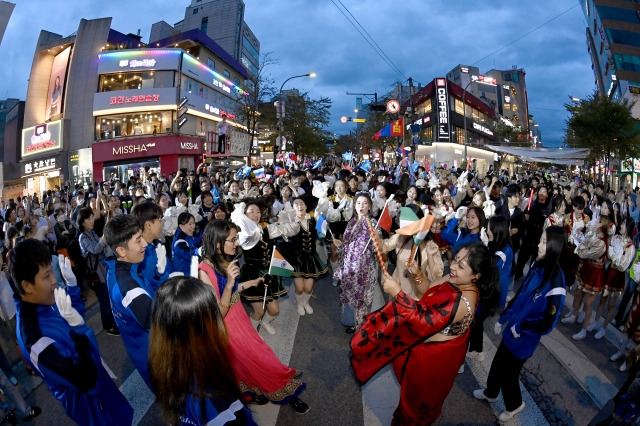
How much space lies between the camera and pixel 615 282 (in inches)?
201

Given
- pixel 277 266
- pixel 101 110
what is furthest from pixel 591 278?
pixel 101 110

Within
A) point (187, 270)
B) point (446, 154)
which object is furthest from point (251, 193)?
point (446, 154)


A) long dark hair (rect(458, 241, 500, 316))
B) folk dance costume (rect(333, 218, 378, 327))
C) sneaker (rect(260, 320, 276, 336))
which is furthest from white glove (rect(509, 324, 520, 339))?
sneaker (rect(260, 320, 276, 336))

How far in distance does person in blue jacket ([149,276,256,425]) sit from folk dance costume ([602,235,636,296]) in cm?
531

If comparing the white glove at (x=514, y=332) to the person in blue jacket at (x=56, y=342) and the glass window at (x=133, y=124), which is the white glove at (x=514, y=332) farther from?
the glass window at (x=133, y=124)

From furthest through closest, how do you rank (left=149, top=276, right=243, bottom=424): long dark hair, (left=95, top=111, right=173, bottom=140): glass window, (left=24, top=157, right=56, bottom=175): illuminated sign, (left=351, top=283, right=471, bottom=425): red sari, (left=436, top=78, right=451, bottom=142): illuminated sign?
(left=436, top=78, right=451, bottom=142): illuminated sign
(left=95, top=111, right=173, bottom=140): glass window
(left=24, top=157, right=56, bottom=175): illuminated sign
(left=351, top=283, right=471, bottom=425): red sari
(left=149, top=276, right=243, bottom=424): long dark hair

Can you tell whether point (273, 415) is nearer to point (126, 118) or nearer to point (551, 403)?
point (551, 403)

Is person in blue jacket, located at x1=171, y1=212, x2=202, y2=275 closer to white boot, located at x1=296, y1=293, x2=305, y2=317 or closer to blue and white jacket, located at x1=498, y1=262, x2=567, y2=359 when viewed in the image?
white boot, located at x1=296, y1=293, x2=305, y2=317

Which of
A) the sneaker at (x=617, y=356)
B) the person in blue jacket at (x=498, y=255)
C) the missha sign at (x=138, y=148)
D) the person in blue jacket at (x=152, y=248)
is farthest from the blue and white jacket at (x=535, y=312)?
the missha sign at (x=138, y=148)

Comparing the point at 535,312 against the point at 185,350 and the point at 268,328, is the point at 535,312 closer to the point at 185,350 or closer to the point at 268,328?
the point at 185,350

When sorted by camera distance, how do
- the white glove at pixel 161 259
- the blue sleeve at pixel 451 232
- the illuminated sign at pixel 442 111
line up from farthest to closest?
the illuminated sign at pixel 442 111
the blue sleeve at pixel 451 232
the white glove at pixel 161 259

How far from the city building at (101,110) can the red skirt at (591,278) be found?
27731 mm

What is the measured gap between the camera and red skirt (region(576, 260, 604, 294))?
5.18 meters

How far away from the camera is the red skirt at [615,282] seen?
16.7ft
